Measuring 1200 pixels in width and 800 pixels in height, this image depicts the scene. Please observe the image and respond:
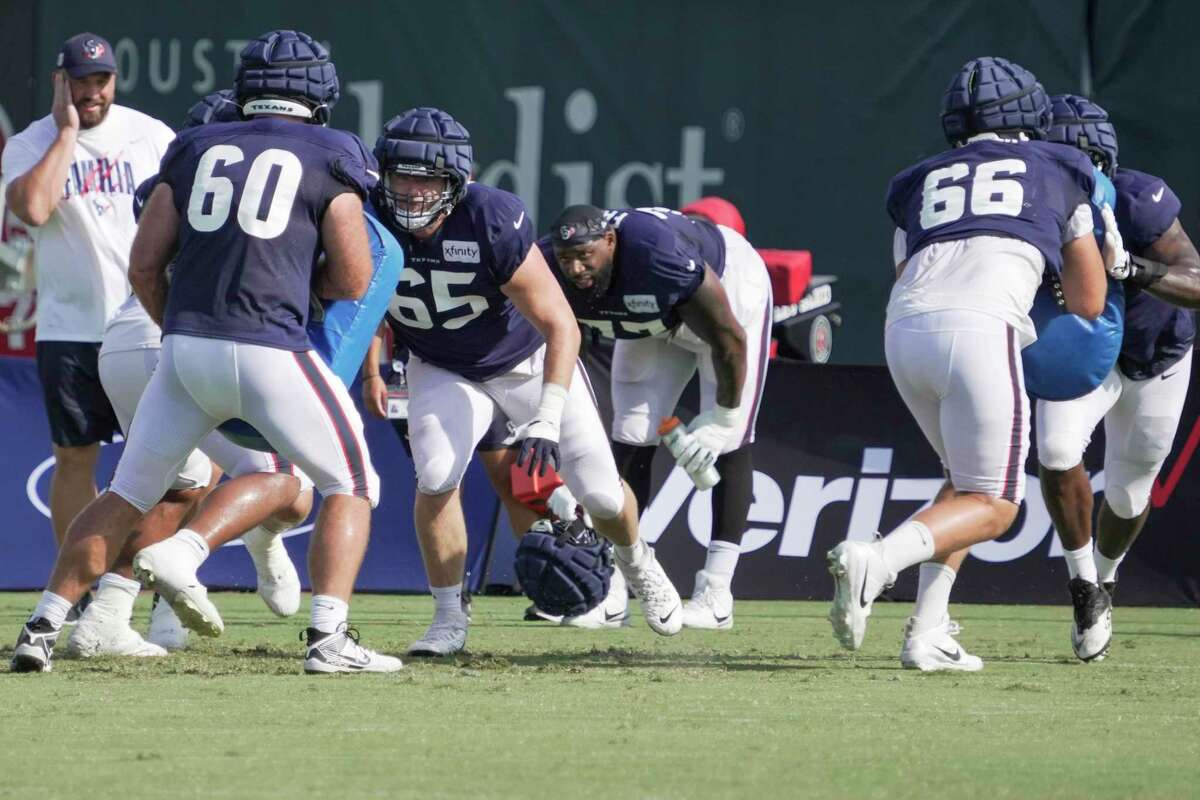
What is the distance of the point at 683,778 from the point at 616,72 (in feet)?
32.3

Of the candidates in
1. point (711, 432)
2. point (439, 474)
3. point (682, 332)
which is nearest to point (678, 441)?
point (711, 432)

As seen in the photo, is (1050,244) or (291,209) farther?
(1050,244)

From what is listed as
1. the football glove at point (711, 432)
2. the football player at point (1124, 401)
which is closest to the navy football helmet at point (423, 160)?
the football glove at point (711, 432)

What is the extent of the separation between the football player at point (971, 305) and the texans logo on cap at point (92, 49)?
3149 mm

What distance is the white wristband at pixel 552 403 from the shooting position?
20.1 feet

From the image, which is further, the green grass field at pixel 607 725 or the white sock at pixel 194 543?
the white sock at pixel 194 543

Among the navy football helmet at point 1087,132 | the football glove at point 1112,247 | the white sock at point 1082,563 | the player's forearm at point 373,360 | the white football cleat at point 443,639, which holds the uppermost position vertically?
the navy football helmet at point 1087,132

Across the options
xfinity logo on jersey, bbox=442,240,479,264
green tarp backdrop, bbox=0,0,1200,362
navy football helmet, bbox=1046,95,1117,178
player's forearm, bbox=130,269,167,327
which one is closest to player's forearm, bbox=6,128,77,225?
player's forearm, bbox=130,269,167,327

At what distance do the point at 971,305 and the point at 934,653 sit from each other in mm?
1123

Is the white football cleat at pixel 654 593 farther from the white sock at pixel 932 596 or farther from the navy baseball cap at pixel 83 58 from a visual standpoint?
the navy baseball cap at pixel 83 58

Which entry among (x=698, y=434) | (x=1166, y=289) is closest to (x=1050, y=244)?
(x=1166, y=289)

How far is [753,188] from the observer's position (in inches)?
510

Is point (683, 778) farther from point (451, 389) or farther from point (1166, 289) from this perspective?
point (1166, 289)

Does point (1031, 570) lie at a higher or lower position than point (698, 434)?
lower
